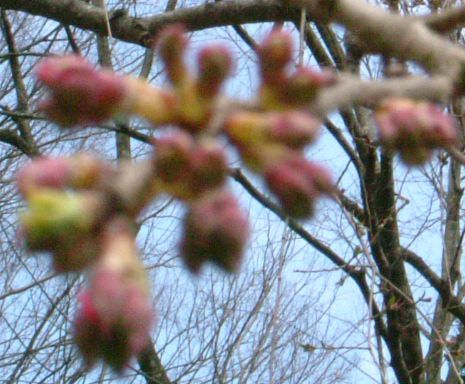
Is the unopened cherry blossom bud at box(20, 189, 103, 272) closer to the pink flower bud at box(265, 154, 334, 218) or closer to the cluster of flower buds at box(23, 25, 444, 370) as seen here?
the cluster of flower buds at box(23, 25, 444, 370)

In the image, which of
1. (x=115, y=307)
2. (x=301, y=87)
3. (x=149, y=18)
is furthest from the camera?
(x=149, y=18)

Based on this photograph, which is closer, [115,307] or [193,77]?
[115,307]

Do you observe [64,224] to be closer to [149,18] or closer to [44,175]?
[44,175]

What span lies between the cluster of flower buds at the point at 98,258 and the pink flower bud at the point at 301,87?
0.13 meters

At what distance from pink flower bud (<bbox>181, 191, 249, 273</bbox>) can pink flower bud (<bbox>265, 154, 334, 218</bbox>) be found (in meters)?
0.03

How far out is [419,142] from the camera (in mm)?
582

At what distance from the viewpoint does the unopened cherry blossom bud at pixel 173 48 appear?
24.2 inches

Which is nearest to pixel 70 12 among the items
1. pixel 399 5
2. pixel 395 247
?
pixel 399 5

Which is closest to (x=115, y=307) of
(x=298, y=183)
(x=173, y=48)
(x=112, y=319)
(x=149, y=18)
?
(x=112, y=319)

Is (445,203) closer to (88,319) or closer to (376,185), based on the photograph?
(376,185)

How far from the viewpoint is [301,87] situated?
0.57m

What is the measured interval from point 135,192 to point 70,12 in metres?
3.65

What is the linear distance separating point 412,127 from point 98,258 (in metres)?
0.23

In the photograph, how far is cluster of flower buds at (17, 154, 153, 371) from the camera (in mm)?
469
